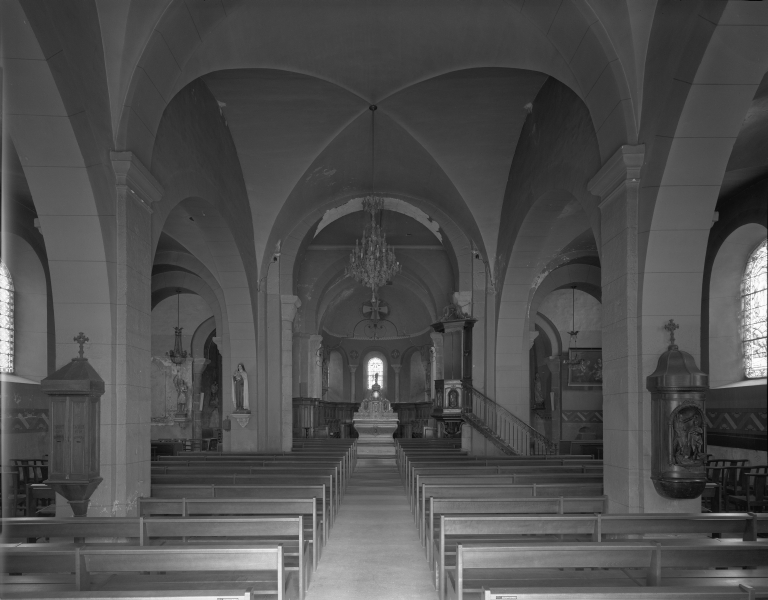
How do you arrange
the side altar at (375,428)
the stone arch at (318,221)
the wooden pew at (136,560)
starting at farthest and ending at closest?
1. the side altar at (375,428)
2. the stone arch at (318,221)
3. the wooden pew at (136,560)

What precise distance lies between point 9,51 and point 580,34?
246 inches

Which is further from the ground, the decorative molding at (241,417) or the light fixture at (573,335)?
the light fixture at (573,335)

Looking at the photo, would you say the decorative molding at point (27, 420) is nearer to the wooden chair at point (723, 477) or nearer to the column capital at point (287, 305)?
the column capital at point (287, 305)

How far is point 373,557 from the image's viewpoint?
809cm

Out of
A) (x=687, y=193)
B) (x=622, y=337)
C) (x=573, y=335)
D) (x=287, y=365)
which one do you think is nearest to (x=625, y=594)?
(x=622, y=337)

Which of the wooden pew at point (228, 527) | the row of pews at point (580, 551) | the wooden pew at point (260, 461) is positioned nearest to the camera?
the row of pews at point (580, 551)

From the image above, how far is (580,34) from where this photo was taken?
871cm

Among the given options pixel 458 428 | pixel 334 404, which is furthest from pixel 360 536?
pixel 334 404

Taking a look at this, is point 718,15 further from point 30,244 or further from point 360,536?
point 30,244

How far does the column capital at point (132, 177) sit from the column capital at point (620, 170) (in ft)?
17.7

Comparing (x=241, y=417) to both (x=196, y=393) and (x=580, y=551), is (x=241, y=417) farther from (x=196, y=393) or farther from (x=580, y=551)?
(x=580, y=551)

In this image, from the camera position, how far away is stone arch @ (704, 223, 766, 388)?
47.2ft

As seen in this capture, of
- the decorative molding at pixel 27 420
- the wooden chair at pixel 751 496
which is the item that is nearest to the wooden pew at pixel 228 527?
the wooden chair at pixel 751 496

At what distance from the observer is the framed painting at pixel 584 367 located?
23.4 metres
